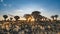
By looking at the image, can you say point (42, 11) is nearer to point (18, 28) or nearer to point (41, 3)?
point (41, 3)

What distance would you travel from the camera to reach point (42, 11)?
368 centimetres

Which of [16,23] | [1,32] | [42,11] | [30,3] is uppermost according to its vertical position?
[30,3]

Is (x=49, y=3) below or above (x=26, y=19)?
above

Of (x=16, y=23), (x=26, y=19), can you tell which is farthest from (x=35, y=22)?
(x=16, y=23)

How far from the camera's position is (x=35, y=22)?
365 centimetres

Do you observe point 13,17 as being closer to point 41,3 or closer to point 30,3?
point 30,3

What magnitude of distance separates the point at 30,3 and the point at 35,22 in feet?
1.74

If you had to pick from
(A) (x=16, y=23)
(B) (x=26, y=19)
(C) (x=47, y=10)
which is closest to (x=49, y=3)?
(C) (x=47, y=10)

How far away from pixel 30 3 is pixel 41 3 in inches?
11.8

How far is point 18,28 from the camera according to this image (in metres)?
3.68

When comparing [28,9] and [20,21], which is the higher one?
[28,9]

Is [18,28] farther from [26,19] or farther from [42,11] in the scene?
[42,11]

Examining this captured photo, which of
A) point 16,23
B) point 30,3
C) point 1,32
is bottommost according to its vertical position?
point 1,32

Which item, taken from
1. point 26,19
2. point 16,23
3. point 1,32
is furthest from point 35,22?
point 1,32
